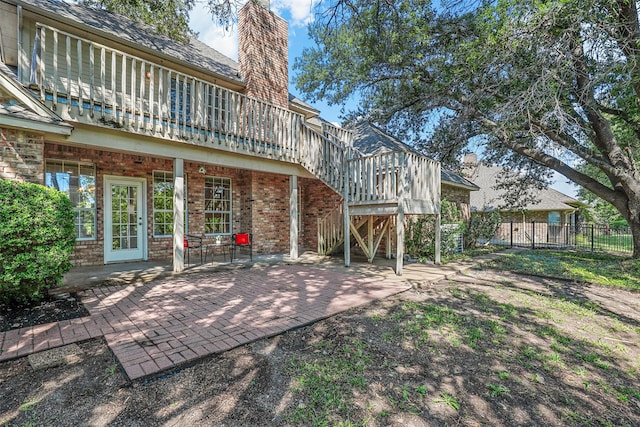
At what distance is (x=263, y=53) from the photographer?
9883 mm

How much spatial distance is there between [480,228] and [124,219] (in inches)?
534

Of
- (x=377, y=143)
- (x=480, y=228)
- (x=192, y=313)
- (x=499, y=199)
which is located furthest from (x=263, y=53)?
(x=499, y=199)

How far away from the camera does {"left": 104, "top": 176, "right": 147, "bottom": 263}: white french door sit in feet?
24.0

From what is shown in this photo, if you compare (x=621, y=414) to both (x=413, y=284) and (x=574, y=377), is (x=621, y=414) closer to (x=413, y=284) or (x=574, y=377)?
(x=574, y=377)

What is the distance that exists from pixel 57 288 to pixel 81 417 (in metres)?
3.93

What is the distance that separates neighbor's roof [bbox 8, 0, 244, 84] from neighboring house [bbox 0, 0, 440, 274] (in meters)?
0.05

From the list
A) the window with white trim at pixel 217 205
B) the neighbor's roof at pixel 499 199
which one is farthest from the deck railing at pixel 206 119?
the neighbor's roof at pixel 499 199

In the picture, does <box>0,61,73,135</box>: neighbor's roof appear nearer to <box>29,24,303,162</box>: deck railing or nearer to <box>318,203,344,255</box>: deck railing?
<box>29,24,303,162</box>: deck railing

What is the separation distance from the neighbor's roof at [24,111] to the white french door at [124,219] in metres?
2.82

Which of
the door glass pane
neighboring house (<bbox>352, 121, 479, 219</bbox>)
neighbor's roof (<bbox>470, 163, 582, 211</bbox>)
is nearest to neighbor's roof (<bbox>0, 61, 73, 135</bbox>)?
the door glass pane

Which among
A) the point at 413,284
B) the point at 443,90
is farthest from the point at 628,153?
the point at 413,284

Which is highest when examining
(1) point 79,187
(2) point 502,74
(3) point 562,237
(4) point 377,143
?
(2) point 502,74

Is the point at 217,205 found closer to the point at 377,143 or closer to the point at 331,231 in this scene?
the point at 331,231

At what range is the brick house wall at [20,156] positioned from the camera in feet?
14.8
